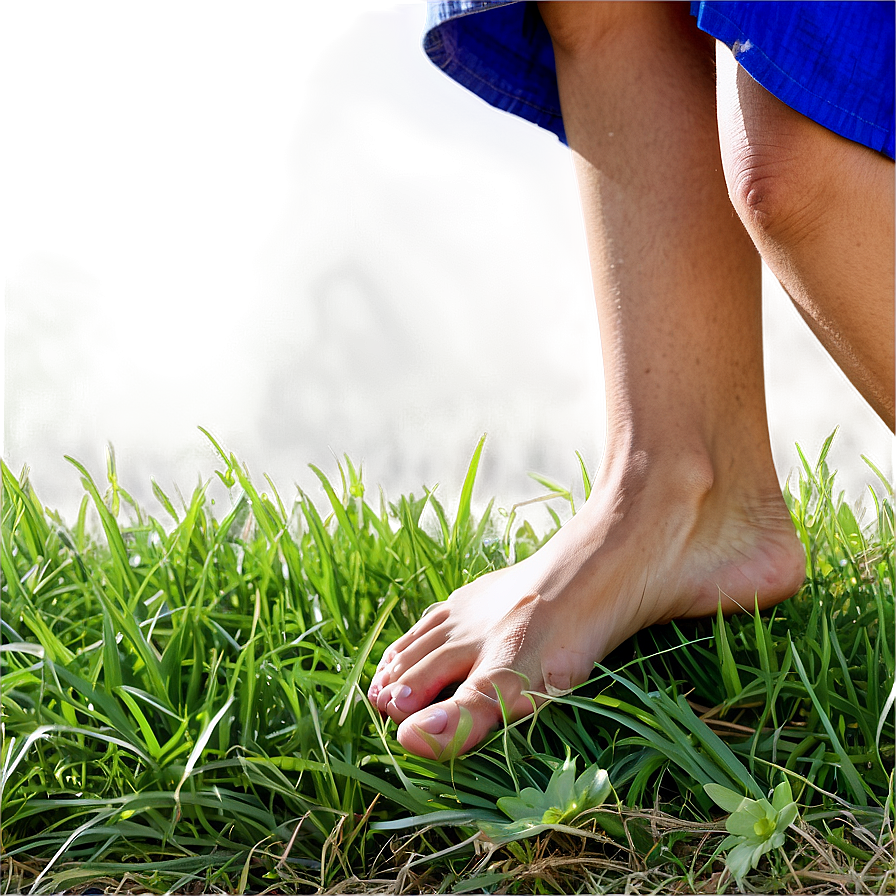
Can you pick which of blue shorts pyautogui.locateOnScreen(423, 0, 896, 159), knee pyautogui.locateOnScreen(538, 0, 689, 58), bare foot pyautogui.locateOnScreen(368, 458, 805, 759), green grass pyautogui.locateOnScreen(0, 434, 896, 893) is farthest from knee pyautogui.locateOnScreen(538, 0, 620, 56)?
green grass pyautogui.locateOnScreen(0, 434, 896, 893)

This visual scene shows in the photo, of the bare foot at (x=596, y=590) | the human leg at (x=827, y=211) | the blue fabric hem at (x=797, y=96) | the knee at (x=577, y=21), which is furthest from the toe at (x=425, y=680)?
the knee at (x=577, y=21)

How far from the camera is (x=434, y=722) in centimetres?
76

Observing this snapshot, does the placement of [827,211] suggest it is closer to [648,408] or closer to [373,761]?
[648,408]

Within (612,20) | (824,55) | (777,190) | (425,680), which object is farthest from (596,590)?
(612,20)

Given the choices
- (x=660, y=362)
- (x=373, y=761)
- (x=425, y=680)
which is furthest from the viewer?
(x=660, y=362)

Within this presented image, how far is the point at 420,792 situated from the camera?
2.28 feet

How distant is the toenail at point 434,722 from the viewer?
29.7 inches

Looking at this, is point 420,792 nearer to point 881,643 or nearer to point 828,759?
point 828,759

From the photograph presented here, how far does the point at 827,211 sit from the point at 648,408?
0.30 meters

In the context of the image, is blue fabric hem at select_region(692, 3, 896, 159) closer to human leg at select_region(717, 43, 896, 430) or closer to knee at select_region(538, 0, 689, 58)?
human leg at select_region(717, 43, 896, 430)

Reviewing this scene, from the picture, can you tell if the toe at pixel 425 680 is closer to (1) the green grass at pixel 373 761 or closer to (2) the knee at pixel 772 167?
(1) the green grass at pixel 373 761

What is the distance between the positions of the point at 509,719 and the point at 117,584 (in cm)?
56

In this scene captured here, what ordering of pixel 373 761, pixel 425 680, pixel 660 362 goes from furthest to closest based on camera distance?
pixel 660 362 < pixel 425 680 < pixel 373 761

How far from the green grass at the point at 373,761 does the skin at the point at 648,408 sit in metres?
0.06
